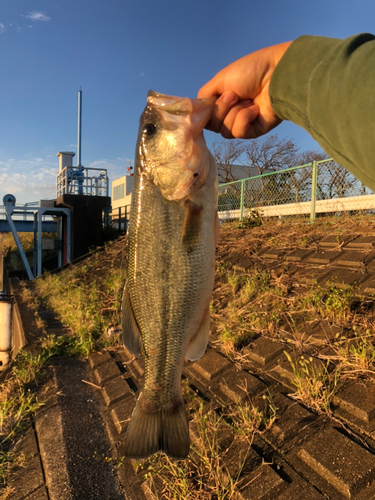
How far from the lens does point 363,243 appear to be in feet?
16.7

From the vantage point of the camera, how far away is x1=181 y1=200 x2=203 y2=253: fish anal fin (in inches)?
74.2

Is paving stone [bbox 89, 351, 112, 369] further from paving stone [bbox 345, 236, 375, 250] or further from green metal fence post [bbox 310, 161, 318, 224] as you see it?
green metal fence post [bbox 310, 161, 318, 224]

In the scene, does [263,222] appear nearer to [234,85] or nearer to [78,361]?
[78,361]

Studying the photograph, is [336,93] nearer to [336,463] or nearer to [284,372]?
[336,463]

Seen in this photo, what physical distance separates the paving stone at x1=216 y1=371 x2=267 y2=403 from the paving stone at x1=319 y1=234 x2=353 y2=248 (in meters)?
2.92

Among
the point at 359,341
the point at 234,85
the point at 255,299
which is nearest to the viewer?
the point at 234,85

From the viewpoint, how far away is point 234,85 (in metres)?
2.01

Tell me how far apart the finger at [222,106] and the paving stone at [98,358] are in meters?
4.32

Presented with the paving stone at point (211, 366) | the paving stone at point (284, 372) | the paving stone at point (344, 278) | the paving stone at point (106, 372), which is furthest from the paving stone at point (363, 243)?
the paving stone at point (106, 372)

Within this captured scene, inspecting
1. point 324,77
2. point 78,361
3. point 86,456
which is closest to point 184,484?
point 86,456

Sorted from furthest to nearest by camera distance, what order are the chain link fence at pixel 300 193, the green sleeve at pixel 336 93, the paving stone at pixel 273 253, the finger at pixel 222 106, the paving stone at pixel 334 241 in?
the chain link fence at pixel 300 193
the paving stone at pixel 273 253
the paving stone at pixel 334 241
the finger at pixel 222 106
the green sleeve at pixel 336 93

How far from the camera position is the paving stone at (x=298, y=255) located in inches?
214

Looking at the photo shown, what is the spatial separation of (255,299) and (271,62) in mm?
3480

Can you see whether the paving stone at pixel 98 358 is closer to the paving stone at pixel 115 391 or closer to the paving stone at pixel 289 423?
the paving stone at pixel 115 391
